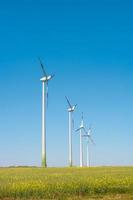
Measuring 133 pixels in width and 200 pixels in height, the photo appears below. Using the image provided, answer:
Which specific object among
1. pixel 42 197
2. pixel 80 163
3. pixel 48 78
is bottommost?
pixel 42 197

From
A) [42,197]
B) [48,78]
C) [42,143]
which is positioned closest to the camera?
[42,197]

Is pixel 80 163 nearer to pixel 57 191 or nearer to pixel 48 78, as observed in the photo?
pixel 48 78

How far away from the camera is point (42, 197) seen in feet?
118

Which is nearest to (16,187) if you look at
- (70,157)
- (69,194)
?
(69,194)

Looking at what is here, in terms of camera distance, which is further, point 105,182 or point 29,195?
point 105,182

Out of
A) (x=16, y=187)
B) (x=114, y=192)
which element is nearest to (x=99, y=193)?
(x=114, y=192)

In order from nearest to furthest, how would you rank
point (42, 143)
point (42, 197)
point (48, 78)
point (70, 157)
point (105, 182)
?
point (42, 197) → point (105, 182) → point (42, 143) → point (48, 78) → point (70, 157)

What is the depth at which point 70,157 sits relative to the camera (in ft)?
339

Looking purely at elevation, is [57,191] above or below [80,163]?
below

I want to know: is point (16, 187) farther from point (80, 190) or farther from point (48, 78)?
point (48, 78)

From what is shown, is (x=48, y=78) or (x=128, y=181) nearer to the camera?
(x=128, y=181)

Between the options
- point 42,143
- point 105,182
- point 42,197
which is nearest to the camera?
point 42,197

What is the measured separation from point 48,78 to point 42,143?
1434 centimetres

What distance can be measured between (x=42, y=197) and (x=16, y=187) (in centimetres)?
242
